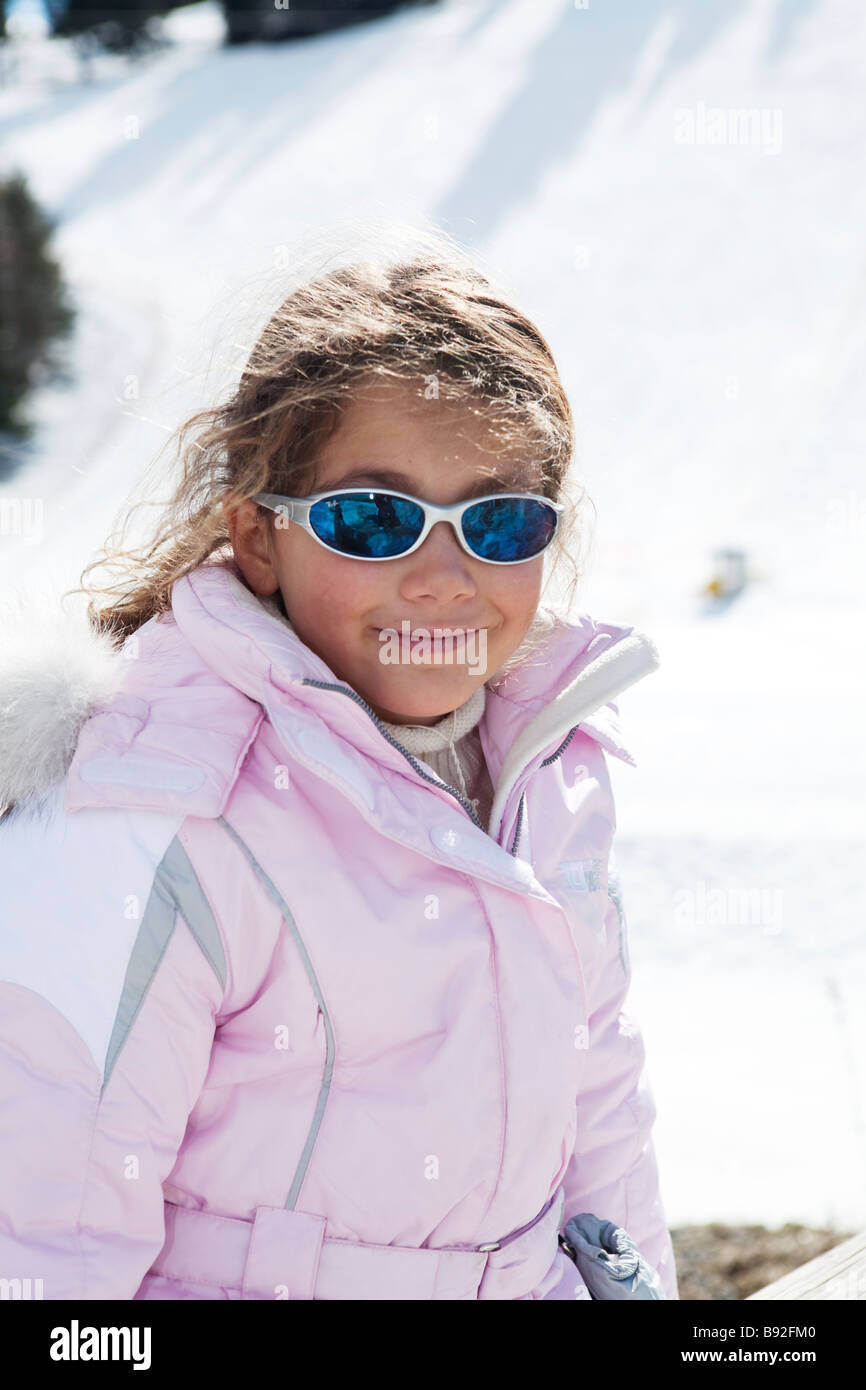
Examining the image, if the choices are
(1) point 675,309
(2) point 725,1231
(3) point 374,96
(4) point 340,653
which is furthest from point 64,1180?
(3) point 374,96

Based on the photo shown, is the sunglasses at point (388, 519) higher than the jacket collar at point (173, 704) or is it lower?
higher

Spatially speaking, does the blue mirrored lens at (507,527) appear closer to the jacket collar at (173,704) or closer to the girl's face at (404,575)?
the girl's face at (404,575)

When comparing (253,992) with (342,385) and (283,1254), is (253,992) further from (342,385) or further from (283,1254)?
(342,385)

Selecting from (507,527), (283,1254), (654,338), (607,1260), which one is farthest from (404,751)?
(654,338)

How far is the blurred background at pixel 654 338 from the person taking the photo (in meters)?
3.68

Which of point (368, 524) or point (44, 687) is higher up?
point (368, 524)

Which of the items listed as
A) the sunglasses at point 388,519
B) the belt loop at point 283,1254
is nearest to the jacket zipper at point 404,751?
the sunglasses at point 388,519

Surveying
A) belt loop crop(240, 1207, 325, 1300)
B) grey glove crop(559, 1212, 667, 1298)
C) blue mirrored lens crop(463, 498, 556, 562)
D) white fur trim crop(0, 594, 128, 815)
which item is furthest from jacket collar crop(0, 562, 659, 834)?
grey glove crop(559, 1212, 667, 1298)

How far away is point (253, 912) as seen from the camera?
1521 mm

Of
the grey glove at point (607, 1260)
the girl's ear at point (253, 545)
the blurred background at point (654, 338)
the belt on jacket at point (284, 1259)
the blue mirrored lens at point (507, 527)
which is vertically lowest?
the blurred background at point (654, 338)

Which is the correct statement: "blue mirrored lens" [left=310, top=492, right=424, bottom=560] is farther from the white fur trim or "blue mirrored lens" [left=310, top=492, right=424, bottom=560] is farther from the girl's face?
the white fur trim

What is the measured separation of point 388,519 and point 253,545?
230 millimetres

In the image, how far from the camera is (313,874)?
61.3 inches

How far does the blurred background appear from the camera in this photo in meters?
3.68
